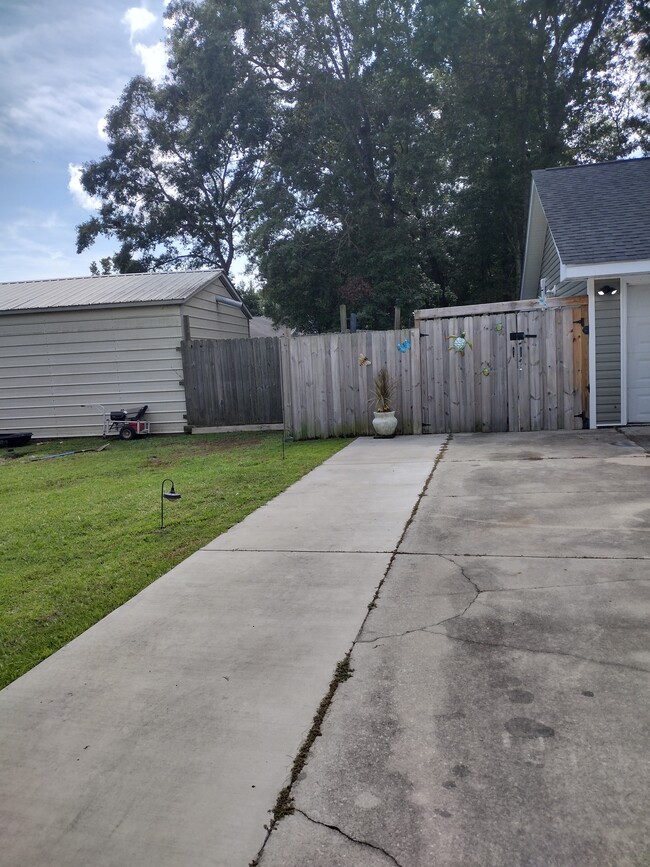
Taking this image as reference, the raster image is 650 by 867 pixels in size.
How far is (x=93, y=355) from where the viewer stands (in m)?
13.9

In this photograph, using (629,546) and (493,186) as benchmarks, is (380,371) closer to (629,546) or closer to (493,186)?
(629,546)

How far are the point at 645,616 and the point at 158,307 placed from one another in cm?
1191

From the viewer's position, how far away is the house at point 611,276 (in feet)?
30.8

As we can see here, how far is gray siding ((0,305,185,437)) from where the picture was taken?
44.9 feet

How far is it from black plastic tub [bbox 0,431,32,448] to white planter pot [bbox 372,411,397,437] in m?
7.46

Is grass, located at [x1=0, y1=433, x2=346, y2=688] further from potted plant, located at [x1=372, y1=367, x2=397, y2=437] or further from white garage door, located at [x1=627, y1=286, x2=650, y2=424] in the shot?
white garage door, located at [x1=627, y1=286, x2=650, y2=424]


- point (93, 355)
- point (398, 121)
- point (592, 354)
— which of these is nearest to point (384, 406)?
point (592, 354)

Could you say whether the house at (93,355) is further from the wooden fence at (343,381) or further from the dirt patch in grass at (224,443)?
the wooden fence at (343,381)

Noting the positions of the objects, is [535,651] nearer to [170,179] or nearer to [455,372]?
[455,372]

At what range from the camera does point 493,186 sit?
2169 cm

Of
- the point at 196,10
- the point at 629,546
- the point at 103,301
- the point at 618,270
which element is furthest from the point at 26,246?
the point at 629,546

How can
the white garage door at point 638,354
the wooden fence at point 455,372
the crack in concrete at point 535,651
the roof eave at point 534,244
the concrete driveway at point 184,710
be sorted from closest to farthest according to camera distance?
the concrete driveway at point 184,710 < the crack in concrete at point 535,651 < the white garage door at point 638,354 < the wooden fence at point 455,372 < the roof eave at point 534,244

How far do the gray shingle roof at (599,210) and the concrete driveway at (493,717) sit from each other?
5.86m

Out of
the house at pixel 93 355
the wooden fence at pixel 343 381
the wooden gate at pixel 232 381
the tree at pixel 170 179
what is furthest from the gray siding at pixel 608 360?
the tree at pixel 170 179
